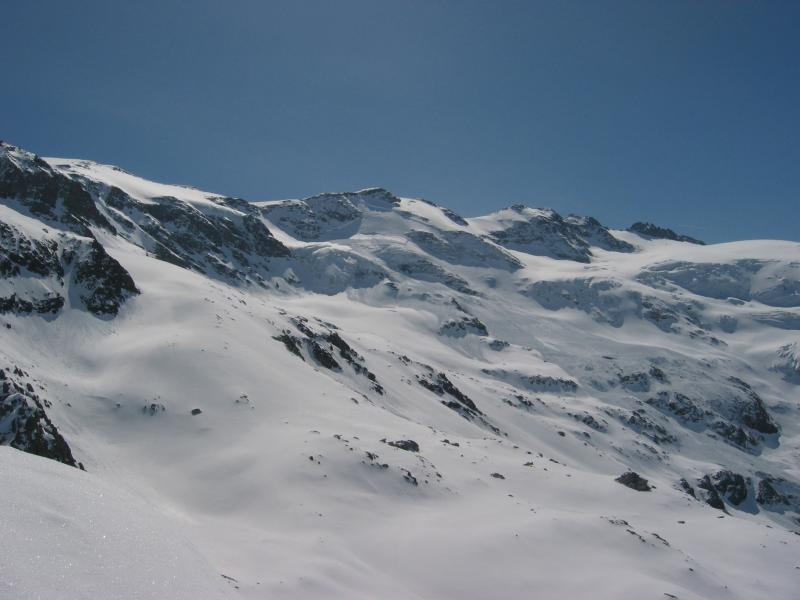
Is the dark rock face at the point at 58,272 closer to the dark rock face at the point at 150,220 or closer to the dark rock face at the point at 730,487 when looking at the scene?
the dark rock face at the point at 150,220

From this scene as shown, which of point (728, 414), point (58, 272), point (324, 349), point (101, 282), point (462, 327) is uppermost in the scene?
point (462, 327)

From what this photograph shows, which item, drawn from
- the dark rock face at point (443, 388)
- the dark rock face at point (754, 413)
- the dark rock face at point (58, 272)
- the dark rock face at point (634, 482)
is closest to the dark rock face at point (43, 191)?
the dark rock face at point (58, 272)

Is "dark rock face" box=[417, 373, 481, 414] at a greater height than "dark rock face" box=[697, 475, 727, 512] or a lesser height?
lesser

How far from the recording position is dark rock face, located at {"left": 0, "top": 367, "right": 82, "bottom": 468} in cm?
2241

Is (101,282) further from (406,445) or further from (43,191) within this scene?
(43,191)

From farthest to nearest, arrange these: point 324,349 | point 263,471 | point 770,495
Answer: point 770,495, point 324,349, point 263,471

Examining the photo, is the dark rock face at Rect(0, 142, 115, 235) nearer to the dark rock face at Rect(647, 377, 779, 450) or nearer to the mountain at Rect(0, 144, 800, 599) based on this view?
the mountain at Rect(0, 144, 800, 599)

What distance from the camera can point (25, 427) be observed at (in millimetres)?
22938

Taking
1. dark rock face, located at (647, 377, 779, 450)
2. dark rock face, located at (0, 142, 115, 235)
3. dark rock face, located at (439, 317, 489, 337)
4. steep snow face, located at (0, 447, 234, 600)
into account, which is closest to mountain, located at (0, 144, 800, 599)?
steep snow face, located at (0, 447, 234, 600)

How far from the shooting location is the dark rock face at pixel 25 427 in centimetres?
2241

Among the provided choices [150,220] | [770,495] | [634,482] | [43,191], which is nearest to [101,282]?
[43,191]

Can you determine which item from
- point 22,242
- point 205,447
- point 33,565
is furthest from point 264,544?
point 22,242

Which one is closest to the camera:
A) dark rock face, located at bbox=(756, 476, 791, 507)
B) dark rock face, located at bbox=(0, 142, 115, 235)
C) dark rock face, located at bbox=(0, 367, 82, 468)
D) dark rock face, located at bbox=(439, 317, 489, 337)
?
dark rock face, located at bbox=(0, 367, 82, 468)

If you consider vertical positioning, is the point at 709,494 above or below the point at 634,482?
above
